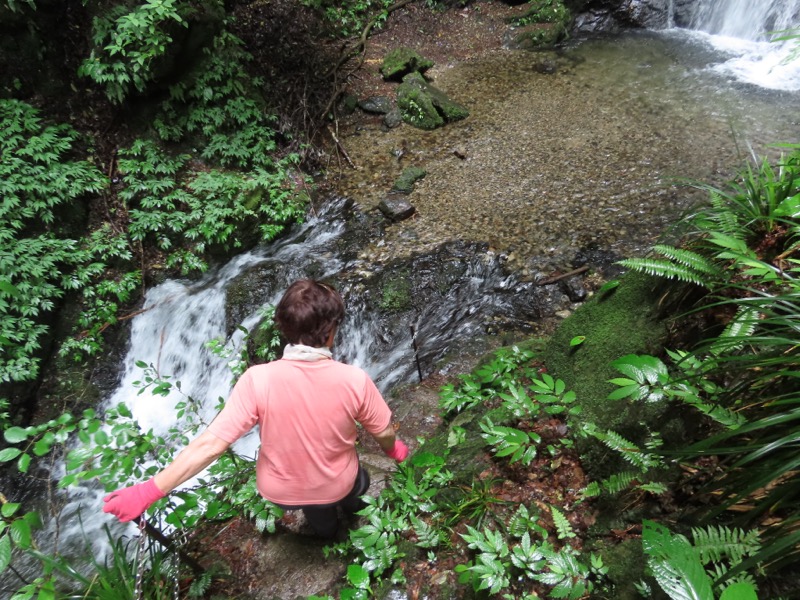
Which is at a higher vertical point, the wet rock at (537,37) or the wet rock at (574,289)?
the wet rock at (537,37)

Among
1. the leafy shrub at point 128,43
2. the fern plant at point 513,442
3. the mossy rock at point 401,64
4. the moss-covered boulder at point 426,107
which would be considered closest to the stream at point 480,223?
the moss-covered boulder at point 426,107

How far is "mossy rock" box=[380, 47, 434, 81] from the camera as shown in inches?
362

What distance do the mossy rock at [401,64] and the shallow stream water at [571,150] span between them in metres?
0.44

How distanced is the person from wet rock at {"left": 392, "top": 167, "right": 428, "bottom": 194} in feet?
17.0

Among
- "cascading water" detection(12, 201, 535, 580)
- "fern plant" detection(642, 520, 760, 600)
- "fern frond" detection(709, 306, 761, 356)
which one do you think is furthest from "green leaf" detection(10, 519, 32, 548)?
"cascading water" detection(12, 201, 535, 580)

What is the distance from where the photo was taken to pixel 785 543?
123 cm

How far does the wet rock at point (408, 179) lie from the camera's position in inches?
275

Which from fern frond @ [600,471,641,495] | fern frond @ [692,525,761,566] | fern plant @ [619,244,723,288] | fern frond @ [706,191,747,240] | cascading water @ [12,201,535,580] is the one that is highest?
fern frond @ [706,191,747,240]

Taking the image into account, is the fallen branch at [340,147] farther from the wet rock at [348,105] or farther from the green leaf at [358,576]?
the green leaf at [358,576]

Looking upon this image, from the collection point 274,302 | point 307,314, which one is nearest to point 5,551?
point 307,314

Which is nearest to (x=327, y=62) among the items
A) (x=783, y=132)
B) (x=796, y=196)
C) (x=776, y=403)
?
(x=783, y=132)

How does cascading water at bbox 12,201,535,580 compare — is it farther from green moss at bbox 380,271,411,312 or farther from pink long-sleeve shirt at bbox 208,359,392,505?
pink long-sleeve shirt at bbox 208,359,392,505

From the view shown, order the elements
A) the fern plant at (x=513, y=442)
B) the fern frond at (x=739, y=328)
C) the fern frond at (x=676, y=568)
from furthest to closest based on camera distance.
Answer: the fern plant at (x=513, y=442) → the fern frond at (x=739, y=328) → the fern frond at (x=676, y=568)

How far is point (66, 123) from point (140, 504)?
718 cm
